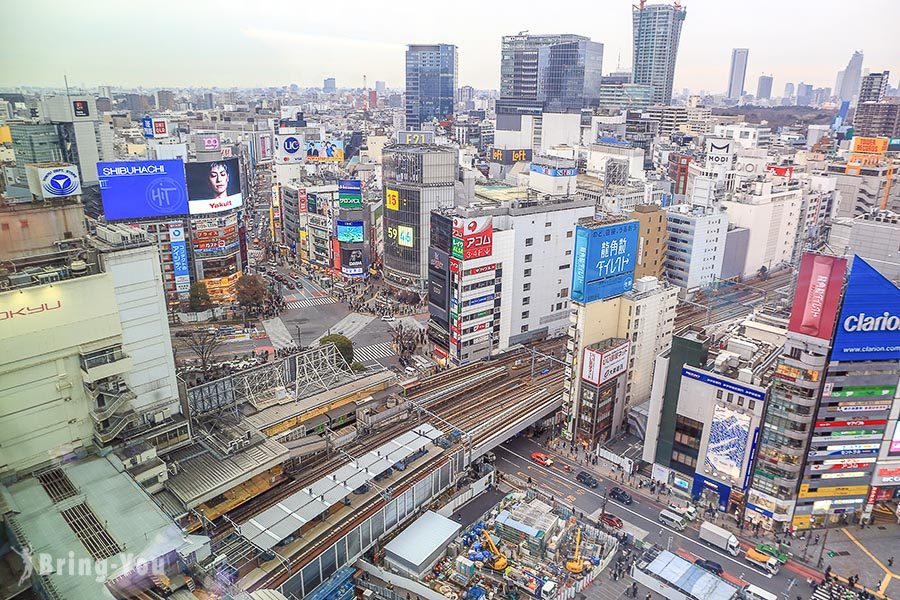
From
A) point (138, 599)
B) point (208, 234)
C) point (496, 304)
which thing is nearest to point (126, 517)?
point (138, 599)

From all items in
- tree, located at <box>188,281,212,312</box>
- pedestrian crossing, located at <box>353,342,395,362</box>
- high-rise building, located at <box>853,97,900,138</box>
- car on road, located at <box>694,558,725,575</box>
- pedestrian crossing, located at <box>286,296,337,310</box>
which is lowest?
car on road, located at <box>694,558,725,575</box>

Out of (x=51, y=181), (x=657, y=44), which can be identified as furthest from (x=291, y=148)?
(x=657, y=44)

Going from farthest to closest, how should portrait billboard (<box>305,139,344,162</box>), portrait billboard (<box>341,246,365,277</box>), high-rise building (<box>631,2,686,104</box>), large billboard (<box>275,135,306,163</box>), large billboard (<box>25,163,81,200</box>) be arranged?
high-rise building (<box>631,2,686,104</box>), portrait billboard (<box>305,139,344,162</box>), large billboard (<box>275,135,306,163</box>), portrait billboard (<box>341,246,365,277</box>), large billboard (<box>25,163,81,200</box>)

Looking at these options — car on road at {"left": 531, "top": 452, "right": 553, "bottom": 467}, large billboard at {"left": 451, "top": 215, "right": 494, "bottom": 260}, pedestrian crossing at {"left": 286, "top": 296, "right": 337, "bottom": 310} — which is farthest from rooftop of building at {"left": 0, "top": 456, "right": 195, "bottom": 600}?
pedestrian crossing at {"left": 286, "top": 296, "right": 337, "bottom": 310}

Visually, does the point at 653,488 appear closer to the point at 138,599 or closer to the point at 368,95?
the point at 138,599

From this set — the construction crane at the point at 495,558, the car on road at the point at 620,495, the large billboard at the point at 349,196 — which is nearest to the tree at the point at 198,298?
the large billboard at the point at 349,196

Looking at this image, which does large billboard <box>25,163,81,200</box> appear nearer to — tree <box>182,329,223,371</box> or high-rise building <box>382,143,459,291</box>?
tree <box>182,329,223,371</box>

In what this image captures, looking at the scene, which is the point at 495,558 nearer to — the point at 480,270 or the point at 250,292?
the point at 480,270
